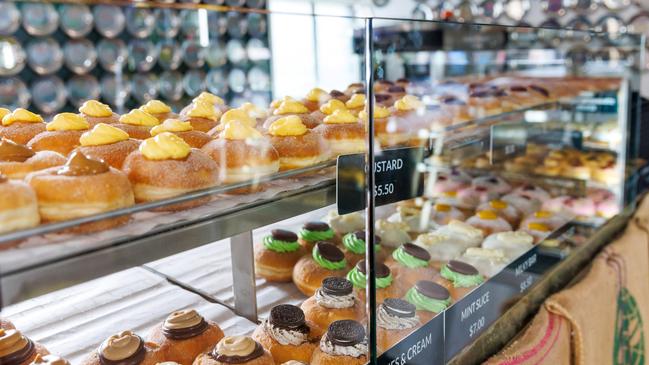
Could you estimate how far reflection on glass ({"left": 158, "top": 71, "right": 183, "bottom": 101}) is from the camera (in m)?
4.68

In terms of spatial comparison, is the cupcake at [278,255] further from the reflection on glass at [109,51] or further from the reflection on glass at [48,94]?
the reflection on glass at [109,51]

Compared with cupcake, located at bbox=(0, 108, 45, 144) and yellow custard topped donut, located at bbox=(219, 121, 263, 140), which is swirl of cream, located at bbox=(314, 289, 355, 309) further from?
cupcake, located at bbox=(0, 108, 45, 144)

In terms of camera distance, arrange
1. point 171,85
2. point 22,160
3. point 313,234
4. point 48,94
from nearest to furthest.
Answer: point 22,160 < point 313,234 < point 48,94 < point 171,85

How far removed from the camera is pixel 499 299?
152 cm

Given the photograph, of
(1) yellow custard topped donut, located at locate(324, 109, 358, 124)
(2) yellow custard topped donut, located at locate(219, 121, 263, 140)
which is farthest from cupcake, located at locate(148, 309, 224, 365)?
(1) yellow custard topped donut, located at locate(324, 109, 358, 124)

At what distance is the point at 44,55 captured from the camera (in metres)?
4.05

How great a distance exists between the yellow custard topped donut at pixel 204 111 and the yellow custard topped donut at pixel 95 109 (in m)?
0.18

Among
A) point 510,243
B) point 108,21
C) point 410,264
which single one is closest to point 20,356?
point 410,264

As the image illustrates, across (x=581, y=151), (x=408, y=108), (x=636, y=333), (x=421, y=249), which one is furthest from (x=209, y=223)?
(x=581, y=151)

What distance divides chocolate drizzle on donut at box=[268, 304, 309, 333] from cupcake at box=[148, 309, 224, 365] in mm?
127

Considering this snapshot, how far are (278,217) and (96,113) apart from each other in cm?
54

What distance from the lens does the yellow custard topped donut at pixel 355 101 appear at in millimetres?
1296

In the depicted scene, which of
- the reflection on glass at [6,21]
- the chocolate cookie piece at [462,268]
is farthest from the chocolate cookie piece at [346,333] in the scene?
the reflection on glass at [6,21]

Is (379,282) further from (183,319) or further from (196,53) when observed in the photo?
(196,53)
